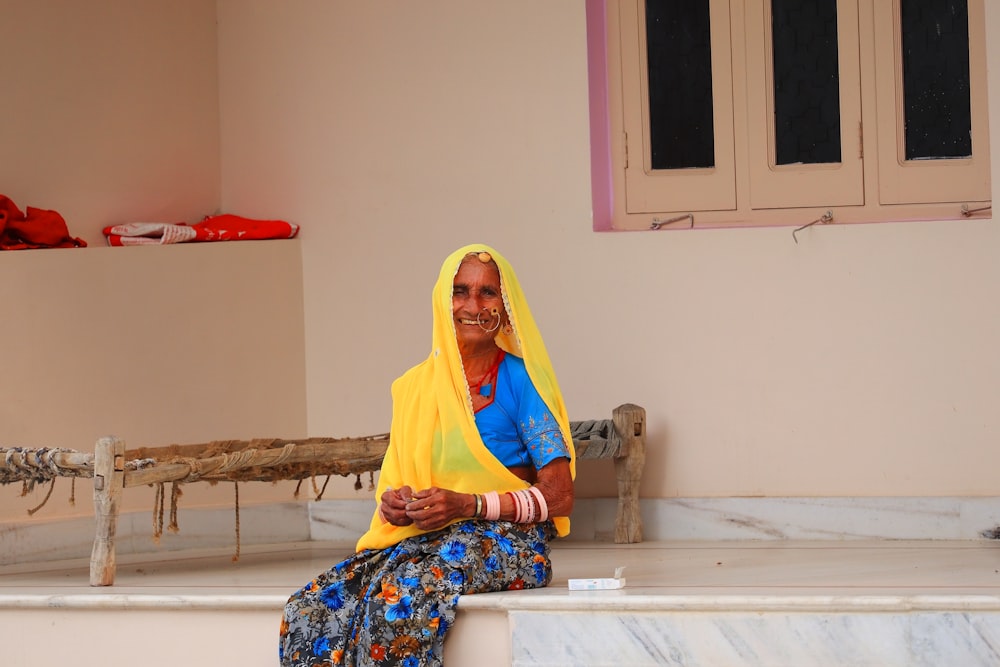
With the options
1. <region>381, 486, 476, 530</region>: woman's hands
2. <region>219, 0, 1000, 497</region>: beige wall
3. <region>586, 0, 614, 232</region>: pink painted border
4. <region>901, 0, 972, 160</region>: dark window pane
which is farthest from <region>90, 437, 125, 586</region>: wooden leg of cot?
<region>901, 0, 972, 160</region>: dark window pane

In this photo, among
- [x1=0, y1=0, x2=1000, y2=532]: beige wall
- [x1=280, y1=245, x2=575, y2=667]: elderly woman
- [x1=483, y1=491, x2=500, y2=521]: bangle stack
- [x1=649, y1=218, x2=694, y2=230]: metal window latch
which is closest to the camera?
[x1=280, y1=245, x2=575, y2=667]: elderly woman

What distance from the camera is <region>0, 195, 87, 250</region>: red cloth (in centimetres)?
559

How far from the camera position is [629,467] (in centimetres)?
582

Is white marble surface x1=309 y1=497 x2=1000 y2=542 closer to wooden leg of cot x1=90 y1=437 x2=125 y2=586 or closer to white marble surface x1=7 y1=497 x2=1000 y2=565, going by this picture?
white marble surface x1=7 y1=497 x2=1000 y2=565

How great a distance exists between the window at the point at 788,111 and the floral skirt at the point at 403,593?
8.50ft

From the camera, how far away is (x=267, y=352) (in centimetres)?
645

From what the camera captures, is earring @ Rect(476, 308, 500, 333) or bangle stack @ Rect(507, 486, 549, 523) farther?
earring @ Rect(476, 308, 500, 333)

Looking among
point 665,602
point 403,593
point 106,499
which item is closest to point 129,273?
point 106,499

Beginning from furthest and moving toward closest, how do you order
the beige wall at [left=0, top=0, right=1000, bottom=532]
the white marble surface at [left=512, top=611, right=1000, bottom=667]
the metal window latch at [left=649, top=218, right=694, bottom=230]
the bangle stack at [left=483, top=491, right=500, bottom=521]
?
the metal window latch at [left=649, top=218, right=694, bottom=230], the beige wall at [left=0, top=0, right=1000, bottom=532], the bangle stack at [left=483, top=491, right=500, bottom=521], the white marble surface at [left=512, top=611, right=1000, bottom=667]

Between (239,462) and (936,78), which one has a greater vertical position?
(936,78)

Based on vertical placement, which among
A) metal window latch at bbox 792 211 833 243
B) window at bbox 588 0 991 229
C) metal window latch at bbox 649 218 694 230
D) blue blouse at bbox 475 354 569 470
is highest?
window at bbox 588 0 991 229

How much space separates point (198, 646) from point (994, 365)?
10.9 ft

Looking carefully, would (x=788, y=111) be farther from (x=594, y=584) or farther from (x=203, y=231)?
(x=594, y=584)

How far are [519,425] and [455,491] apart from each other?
28cm
